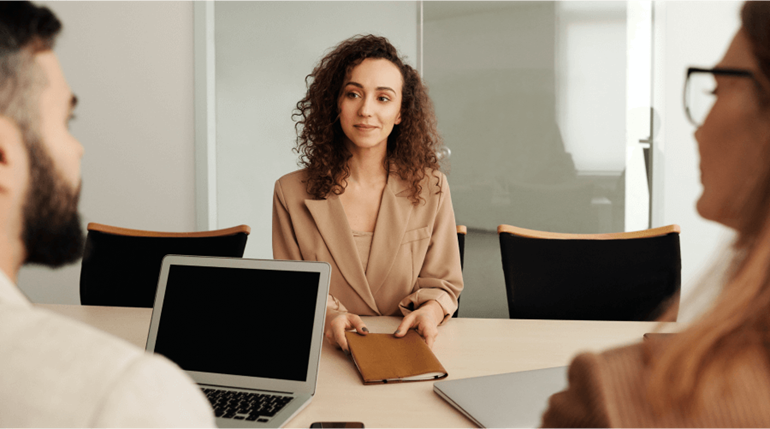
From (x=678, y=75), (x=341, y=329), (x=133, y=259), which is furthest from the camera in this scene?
(x=678, y=75)

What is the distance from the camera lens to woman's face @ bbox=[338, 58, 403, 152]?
1.79 m

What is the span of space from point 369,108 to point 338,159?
0.23 meters

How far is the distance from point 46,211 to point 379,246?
1295 millimetres

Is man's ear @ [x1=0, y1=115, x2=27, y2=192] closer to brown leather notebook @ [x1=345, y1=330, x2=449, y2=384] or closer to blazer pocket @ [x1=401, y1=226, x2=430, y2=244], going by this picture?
brown leather notebook @ [x1=345, y1=330, x2=449, y2=384]

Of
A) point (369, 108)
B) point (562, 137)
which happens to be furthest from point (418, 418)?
point (562, 137)

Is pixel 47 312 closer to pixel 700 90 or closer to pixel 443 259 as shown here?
pixel 700 90

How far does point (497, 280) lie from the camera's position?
352 centimetres

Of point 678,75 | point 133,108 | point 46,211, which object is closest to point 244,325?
point 46,211

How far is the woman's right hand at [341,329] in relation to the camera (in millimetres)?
1267

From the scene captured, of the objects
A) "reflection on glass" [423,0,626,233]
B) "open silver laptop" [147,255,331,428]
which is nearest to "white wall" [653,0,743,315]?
"reflection on glass" [423,0,626,233]

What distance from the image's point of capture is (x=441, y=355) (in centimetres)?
125

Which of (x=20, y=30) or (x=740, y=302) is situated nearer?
(x=740, y=302)

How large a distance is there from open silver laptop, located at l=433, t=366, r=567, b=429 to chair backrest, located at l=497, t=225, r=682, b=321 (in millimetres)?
677

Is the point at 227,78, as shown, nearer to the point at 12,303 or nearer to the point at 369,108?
the point at 369,108
